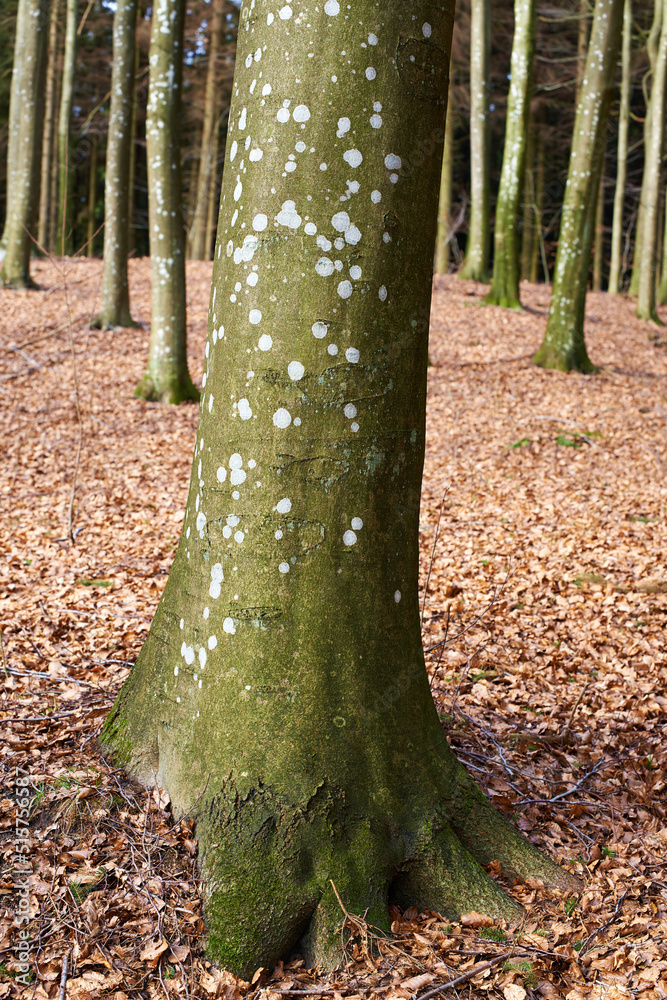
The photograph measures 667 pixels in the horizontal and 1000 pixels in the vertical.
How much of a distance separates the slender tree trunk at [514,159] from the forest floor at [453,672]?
18.5ft

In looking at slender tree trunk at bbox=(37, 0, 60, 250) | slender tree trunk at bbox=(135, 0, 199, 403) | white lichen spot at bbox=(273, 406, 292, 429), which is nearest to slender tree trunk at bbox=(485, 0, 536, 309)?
slender tree trunk at bbox=(135, 0, 199, 403)

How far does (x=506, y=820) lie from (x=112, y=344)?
11.4 meters

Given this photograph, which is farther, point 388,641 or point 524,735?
point 524,735

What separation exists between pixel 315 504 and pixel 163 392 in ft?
27.4

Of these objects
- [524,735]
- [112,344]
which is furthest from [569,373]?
[524,735]

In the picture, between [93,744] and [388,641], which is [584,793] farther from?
[93,744]

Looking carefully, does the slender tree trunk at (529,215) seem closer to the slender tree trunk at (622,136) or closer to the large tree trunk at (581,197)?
the slender tree trunk at (622,136)

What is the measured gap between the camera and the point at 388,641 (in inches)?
105

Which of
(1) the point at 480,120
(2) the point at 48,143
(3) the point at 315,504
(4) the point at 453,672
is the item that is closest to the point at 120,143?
(1) the point at 480,120

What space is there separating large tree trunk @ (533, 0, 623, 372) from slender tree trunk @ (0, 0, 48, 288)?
34.4ft

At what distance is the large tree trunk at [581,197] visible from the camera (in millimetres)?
10883

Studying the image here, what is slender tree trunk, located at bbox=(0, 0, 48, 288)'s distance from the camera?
47.9ft

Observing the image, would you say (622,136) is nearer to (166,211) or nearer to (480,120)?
(480,120)

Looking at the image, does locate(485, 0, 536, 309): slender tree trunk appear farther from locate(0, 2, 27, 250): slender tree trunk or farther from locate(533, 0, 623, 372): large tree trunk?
locate(0, 2, 27, 250): slender tree trunk
